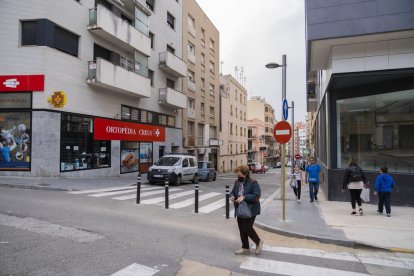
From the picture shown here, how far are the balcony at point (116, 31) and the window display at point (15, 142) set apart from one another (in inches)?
259

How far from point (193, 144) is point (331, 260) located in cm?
2912

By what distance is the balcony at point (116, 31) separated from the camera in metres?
19.1

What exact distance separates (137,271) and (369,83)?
10.8 meters

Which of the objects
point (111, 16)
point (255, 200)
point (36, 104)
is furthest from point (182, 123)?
point (255, 200)

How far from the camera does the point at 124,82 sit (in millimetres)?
21062

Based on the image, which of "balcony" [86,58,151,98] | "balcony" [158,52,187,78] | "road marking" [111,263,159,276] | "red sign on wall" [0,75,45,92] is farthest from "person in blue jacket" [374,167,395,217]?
"balcony" [158,52,187,78]

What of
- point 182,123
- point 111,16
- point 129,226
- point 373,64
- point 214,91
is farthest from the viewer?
point 214,91

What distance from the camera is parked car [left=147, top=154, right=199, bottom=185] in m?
18.0

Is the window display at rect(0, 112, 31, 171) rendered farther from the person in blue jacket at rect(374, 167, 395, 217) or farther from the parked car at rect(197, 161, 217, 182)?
the person in blue jacket at rect(374, 167, 395, 217)

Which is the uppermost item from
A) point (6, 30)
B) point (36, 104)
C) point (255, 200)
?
point (6, 30)

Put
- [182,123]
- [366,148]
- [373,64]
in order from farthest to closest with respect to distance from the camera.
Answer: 1. [182,123]
2. [366,148]
3. [373,64]

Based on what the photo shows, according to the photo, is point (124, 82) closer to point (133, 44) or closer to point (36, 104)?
point (133, 44)

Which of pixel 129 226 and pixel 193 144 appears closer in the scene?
pixel 129 226

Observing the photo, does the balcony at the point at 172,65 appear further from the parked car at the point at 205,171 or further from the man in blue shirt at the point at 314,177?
the man in blue shirt at the point at 314,177
